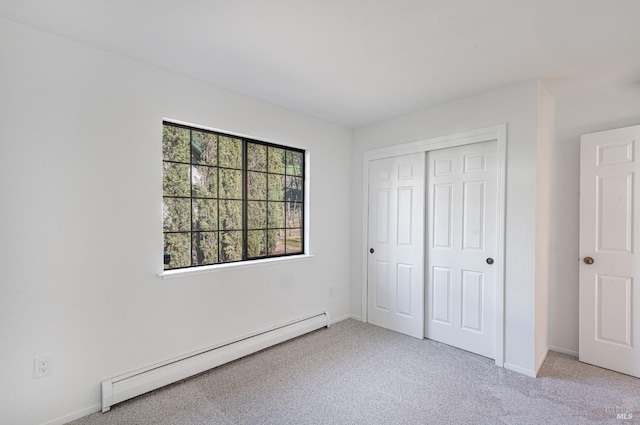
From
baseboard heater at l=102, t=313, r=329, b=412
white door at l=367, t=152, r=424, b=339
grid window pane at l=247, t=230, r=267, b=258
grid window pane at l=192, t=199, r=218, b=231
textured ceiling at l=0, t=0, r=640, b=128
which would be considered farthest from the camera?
white door at l=367, t=152, r=424, b=339

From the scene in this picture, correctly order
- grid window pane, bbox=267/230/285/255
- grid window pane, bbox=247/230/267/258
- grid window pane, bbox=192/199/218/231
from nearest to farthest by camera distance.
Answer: grid window pane, bbox=192/199/218/231 → grid window pane, bbox=247/230/267/258 → grid window pane, bbox=267/230/285/255

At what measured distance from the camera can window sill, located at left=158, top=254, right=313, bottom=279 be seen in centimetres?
245

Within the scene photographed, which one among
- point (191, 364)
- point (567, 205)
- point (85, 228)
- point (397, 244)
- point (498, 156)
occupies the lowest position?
point (191, 364)

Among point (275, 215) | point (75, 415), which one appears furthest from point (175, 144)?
point (75, 415)

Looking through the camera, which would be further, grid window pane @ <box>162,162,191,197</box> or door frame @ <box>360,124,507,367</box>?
door frame @ <box>360,124,507,367</box>

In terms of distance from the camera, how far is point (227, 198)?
289 cm

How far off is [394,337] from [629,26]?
3.16 m

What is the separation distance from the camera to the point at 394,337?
11.1 ft

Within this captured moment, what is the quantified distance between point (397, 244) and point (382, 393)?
66.5 inches

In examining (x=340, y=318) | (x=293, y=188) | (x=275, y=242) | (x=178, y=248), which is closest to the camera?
(x=178, y=248)

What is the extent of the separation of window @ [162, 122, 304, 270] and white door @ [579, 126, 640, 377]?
2826 millimetres

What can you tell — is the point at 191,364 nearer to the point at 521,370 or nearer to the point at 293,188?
the point at 293,188

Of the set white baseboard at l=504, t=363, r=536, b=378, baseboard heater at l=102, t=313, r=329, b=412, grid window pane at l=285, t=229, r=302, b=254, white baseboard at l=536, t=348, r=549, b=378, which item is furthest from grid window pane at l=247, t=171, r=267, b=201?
white baseboard at l=536, t=348, r=549, b=378

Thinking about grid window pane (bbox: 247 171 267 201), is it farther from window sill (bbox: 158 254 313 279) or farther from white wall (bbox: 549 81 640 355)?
white wall (bbox: 549 81 640 355)
